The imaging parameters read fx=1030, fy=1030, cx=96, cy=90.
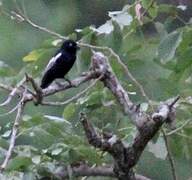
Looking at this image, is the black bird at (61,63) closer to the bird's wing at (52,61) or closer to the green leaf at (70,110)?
the bird's wing at (52,61)

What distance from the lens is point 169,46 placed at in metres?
2.78

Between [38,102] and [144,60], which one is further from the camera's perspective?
[144,60]

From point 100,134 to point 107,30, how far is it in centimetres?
28

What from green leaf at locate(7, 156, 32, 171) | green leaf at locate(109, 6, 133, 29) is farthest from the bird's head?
green leaf at locate(7, 156, 32, 171)

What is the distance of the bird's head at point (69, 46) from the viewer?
3.08 metres

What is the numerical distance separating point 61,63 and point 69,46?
72 mm

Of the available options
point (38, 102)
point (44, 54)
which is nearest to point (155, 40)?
point (44, 54)

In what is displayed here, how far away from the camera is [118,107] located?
113 inches

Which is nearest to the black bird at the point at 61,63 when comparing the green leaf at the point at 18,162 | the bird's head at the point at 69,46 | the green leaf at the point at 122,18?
the bird's head at the point at 69,46

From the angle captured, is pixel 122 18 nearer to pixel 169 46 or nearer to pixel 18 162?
pixel 169 46

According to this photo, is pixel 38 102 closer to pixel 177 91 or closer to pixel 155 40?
pixel 177 91

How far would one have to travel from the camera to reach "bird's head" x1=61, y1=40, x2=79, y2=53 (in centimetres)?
308

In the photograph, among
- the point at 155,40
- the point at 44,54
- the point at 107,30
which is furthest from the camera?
the point at 155,40

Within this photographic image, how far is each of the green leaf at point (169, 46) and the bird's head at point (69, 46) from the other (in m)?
0.35
